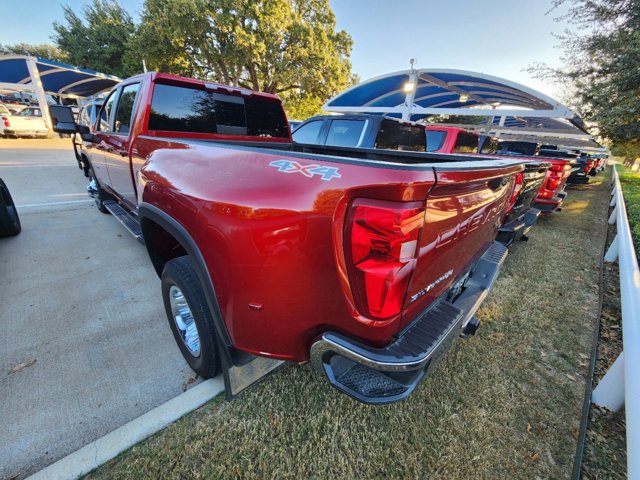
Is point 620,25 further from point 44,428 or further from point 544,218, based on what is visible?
point 44,428

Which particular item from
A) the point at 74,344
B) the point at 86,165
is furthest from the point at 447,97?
the point at 74,344

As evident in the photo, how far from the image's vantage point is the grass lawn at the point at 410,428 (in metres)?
1.63

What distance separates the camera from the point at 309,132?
582 cm

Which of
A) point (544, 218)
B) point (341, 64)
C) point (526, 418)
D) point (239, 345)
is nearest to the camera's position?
point (239, 345)

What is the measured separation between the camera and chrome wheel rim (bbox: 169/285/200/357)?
6.95 feet

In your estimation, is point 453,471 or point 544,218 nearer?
point 453,471

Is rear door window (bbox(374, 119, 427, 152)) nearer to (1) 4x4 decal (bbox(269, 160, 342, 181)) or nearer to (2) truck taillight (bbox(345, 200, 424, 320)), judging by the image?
(1) 4x4 decal (bbox(269, 160, 342, 181))

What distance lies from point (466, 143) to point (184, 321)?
20.2ft

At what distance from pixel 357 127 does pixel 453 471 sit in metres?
4.66

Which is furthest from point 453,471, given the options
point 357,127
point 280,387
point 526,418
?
point 357,127

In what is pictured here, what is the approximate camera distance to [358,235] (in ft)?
3.74

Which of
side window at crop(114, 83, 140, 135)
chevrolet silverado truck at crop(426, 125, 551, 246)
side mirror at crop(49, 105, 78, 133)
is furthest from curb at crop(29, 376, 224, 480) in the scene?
side mirror at crop(49, 105, 78, 133)

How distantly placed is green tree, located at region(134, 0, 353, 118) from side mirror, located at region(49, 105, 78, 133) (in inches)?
674


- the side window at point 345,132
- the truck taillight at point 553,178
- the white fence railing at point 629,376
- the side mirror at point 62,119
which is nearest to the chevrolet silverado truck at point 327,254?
the white fence railing at point 629,376
